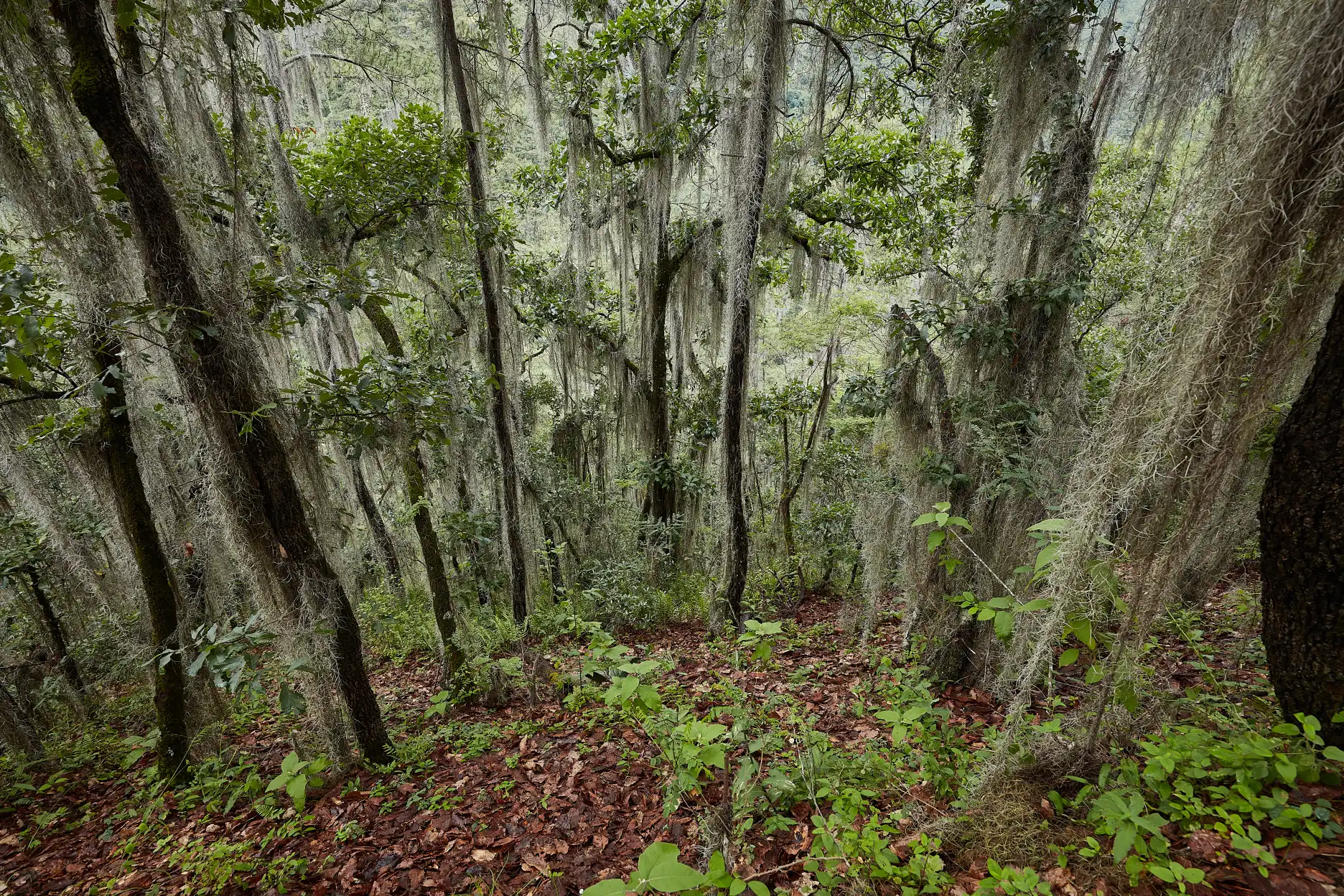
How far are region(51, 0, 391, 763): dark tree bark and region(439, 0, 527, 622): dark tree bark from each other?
1.57 m

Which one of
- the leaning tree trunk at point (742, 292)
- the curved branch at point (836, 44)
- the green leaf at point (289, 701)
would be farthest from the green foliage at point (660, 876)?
the curved branch at point (836, 44)

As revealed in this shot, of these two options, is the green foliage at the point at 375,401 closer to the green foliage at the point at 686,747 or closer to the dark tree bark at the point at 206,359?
the dark tree bark at the point at 206,359

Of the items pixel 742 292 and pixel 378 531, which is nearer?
pixel 742 292

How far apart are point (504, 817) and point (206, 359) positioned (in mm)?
3072

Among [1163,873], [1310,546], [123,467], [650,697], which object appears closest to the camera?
[1163,873]

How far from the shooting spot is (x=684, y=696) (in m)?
4.19

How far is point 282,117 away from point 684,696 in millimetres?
7639

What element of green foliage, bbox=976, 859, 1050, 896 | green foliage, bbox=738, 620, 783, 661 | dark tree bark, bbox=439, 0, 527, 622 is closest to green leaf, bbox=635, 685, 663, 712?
green foliage, bbox=738, 620, 783, 661

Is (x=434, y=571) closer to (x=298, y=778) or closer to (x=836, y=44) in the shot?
(x=298, y=778)

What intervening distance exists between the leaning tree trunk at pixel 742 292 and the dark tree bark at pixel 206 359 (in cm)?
338

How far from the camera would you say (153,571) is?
3.54 m

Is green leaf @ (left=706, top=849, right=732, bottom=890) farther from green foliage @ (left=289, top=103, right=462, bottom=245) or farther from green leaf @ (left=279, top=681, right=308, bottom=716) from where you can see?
green foliage @ (left=289, top=103, right=462, bottom=245)

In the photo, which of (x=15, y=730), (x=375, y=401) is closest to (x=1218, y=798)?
(x=375, y=401)

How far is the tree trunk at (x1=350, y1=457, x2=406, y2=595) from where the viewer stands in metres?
6.68
